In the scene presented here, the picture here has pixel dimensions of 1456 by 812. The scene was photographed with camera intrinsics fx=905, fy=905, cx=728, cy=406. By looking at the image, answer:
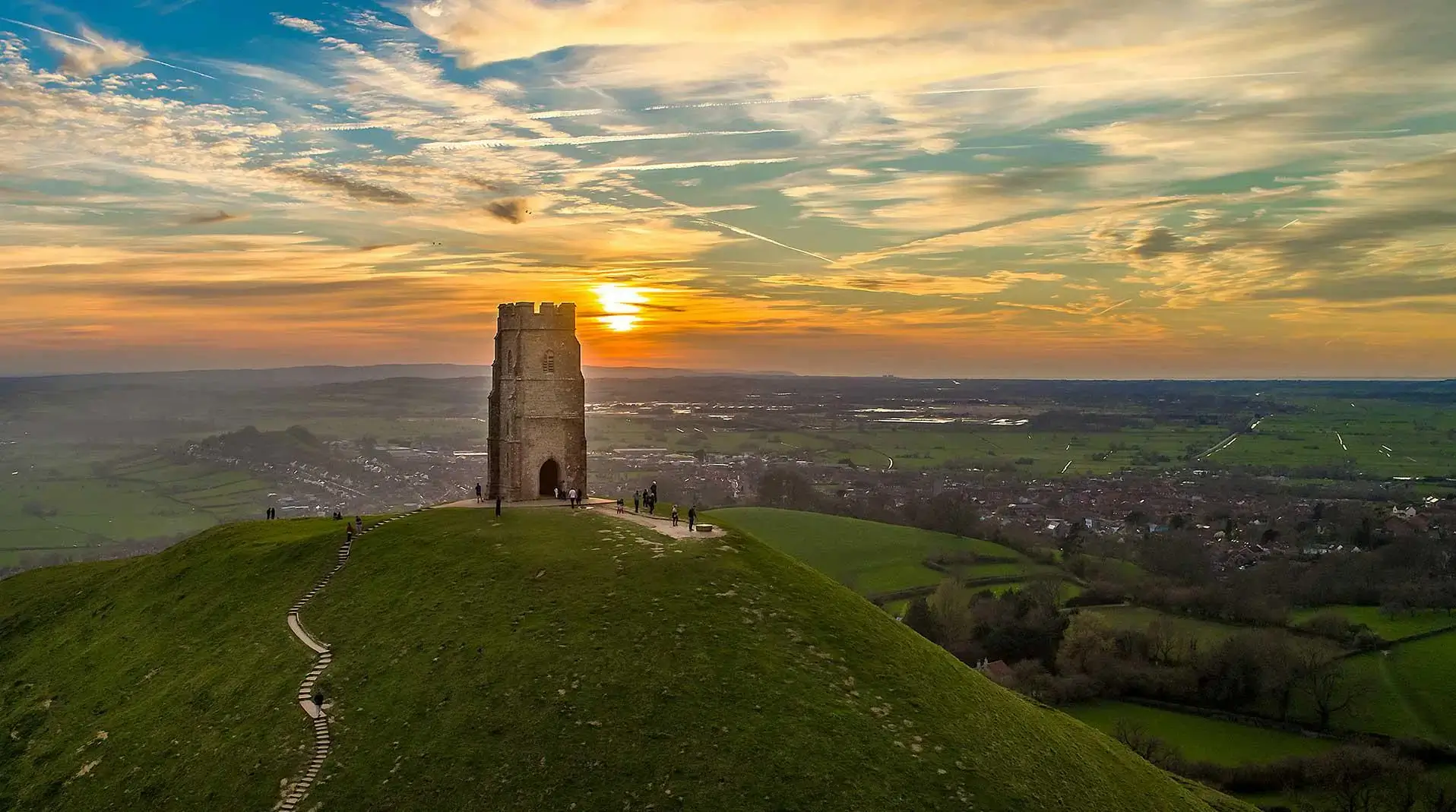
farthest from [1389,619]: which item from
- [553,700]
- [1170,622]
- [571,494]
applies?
[553,700]

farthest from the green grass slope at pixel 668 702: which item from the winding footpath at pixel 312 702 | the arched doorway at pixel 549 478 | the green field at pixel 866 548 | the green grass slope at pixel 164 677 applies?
the green field at pixel 866 548

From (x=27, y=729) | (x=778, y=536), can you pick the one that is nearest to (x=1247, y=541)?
(x=778, y=536)

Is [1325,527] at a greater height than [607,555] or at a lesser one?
lesser

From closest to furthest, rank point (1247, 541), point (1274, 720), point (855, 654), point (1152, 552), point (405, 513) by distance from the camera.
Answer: point (855, 654) → point (405, 513) → point (1274, 720) → point (1152, 552) → point (1247, 541)

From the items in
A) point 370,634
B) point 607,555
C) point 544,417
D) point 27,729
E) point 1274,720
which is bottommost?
point 1274,720

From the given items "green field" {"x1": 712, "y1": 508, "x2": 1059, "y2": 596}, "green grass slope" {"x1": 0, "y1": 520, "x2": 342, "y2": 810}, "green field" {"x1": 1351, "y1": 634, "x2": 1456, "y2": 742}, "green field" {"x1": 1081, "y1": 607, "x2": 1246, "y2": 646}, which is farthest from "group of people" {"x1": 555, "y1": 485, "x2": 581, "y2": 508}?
"green field" {"x1": 1351, "y1": 634, "x2": 1456, "y2": 742}

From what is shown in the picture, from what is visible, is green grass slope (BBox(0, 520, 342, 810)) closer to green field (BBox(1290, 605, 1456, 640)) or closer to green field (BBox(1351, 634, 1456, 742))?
green field (BBox(1351, 634, 1456, 742))

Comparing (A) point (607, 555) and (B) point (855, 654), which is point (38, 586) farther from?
(B) point (855, 654)

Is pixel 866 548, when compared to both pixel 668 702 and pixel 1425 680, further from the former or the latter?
pixel 668 702
